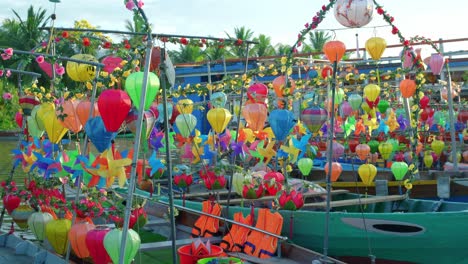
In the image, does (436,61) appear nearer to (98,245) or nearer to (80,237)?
(80,237)

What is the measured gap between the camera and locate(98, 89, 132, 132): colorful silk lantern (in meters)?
5.70

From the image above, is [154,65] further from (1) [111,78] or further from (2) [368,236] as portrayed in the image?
(2) [368,236]

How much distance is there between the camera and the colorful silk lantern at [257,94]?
9633 millimetres

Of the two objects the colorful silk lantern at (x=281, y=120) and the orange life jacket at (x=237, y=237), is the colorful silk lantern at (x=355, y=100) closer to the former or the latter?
the orange life jacket at (x=237, y=237)

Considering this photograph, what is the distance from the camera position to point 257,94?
32.0 feet

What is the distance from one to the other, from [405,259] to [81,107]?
18.1 feet

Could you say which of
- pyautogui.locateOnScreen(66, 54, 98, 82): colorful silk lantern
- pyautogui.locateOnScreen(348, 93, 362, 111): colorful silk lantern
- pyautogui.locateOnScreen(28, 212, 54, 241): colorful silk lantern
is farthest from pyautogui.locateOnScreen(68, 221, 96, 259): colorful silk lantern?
pyautogui.locateOnScreen(348, 93, 362, 111): colorful silk lantern

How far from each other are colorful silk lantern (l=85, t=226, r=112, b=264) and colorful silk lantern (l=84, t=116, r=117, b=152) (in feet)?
3.06

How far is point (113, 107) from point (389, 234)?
534 cm

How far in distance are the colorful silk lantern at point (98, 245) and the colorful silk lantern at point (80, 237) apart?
47cm

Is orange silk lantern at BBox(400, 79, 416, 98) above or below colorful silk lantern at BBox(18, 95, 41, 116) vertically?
above

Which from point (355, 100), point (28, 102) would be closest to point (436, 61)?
Result: point (355, 100)

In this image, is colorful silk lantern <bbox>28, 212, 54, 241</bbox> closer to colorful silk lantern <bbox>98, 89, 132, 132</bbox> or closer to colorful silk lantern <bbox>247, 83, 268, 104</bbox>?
colorful silk lantern <bbox>98, 89, 132, 132</bbox>

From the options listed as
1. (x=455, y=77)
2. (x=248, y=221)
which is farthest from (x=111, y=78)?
(x=455, y=77)
